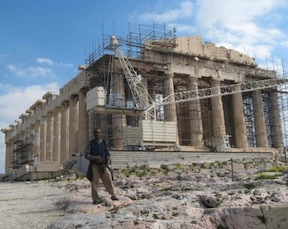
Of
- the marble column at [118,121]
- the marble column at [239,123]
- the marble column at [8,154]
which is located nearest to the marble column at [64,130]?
the marble column at [118,121]

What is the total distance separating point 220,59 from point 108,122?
15.5 metres

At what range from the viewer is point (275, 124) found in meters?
53.3

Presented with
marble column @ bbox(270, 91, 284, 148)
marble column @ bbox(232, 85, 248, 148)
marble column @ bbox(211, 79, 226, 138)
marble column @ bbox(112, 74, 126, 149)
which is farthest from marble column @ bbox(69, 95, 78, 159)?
marble column @ bbox(270, 91, 284, 148)

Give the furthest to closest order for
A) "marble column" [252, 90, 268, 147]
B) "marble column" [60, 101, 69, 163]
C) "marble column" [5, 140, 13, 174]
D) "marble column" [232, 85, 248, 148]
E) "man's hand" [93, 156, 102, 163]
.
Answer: "marble column" [5, 140, 13, 174]
"marble column" [60, 101, 69, 163]
"marble column" [252, 90, 268, 147]
"marble column" [232, 85, 248, 148]
"man's hand" [93, 156, 102, 163]

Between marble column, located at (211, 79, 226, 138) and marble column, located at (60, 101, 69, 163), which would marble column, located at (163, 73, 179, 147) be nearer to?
marble column, located at (211, 79, 226, 138)

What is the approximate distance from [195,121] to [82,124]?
1236 centimetres

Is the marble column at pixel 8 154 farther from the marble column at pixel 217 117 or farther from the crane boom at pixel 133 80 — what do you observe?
the marble column at pixel 217 117

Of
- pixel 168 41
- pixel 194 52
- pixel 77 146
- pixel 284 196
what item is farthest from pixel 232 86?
pixel 284 196

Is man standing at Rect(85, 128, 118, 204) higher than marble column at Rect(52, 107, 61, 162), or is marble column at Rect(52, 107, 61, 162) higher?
marble column at Rect(52, 107, 61, 162)

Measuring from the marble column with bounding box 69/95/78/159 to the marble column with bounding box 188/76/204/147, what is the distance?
1315 centimetres

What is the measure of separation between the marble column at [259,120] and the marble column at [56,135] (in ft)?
82.4

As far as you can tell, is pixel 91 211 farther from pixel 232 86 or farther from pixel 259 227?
pixel 232 86

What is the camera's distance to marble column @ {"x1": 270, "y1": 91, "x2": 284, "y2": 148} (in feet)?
173

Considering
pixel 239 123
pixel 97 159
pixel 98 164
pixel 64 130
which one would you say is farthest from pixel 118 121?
pixel 97 159
